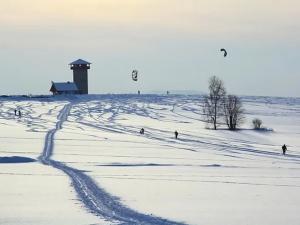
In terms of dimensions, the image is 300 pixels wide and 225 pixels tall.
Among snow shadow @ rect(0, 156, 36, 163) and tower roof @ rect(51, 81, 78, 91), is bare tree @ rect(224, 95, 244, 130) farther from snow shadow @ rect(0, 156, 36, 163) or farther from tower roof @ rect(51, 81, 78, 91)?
tower roof @ rect(51, 81, 78, 91)

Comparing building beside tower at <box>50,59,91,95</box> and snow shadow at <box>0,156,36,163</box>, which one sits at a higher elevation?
building beside tower at <box>50,59,91,95</box>

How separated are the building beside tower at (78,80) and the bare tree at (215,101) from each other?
169 ft

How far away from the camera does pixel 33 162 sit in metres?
32.7

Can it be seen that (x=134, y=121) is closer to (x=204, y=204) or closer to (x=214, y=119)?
(x=214, y=119)

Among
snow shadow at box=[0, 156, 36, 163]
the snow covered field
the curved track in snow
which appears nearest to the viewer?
the curved track in snow

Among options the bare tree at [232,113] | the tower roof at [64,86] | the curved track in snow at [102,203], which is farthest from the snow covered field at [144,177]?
the tower roof at [64,86]

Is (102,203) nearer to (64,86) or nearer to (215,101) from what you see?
(215,101)

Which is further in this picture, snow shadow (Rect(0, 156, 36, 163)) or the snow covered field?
snow shadow (Rect(0, 156, 36, 163))

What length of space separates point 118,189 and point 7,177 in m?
6.01

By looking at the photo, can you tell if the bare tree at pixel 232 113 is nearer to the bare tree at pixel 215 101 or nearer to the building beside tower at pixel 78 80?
the bare tree at pixel 215 101

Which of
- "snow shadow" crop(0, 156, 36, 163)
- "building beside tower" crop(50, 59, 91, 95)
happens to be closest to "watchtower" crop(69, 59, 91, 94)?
"building beside tower" crop(50, 59, 91, 95)

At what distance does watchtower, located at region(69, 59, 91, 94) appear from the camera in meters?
133

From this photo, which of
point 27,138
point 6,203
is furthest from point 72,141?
point 6,203

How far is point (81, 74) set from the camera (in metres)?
133
